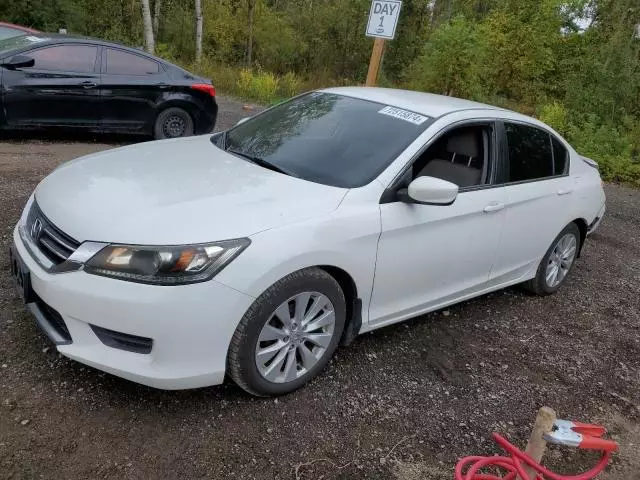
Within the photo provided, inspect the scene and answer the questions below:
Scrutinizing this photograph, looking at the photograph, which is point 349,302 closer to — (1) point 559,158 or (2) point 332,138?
(2) point 332,138

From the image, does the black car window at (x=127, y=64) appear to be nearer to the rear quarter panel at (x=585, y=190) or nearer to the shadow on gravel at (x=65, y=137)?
the shadow on gravel at (x=65, y=137)

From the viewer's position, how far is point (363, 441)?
2.87m

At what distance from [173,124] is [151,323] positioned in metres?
6.21

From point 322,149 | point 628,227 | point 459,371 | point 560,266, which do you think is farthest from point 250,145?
point 628,227

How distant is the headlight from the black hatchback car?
5362mm

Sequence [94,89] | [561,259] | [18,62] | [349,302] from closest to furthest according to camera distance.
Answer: [349,302] < [561,259] < [18,62] < [94,89]

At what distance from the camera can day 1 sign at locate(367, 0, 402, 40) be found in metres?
6.82

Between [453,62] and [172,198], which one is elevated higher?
[453,62]

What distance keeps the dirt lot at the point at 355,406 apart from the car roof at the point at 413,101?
1.53m

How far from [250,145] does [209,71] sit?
13767mm

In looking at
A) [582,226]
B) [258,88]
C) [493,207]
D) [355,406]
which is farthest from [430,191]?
[258,88]

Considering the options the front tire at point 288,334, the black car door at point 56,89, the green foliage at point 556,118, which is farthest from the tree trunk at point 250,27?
the front tire at point 288,334

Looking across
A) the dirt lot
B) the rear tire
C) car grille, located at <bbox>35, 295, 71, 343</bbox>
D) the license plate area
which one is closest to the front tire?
the dirt lot

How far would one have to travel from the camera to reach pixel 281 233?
2750 millimetres
